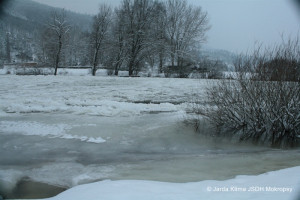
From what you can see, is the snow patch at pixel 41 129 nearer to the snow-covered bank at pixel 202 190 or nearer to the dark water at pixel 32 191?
the dark water at pixel 32 191

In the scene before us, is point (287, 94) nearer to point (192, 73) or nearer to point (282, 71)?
point (282, 71)

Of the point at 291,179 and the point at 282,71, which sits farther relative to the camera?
the point at 282,71

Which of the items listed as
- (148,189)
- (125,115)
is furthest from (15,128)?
(148,189)

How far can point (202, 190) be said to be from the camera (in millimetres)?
3775

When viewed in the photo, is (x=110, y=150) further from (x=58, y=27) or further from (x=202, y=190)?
(x=58, y=27)

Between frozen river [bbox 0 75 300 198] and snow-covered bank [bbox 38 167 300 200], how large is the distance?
0.69 metres

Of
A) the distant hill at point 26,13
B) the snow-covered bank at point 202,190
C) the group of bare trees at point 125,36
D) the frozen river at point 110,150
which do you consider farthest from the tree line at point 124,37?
the snow-covered bank at point 202,190

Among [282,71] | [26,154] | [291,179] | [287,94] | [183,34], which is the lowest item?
[26,154]

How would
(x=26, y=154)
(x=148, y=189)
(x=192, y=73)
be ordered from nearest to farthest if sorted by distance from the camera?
(x=148, y=189)
(x=26, y=154)
(x=192, y=73)

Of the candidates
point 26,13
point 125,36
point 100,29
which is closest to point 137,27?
point 125,36

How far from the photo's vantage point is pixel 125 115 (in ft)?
33.6

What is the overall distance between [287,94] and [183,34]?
33.5 metres

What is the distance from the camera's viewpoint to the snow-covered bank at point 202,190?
336cm

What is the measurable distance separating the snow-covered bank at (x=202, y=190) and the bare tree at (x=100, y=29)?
28701 millimetres
